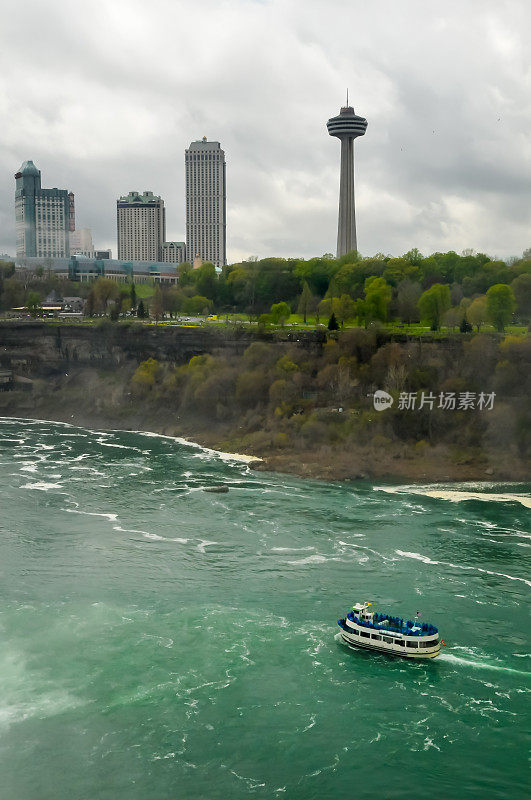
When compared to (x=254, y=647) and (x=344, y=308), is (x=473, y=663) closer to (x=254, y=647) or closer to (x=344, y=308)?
(x=254, y=647)

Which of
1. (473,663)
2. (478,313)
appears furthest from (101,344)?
(473,663)

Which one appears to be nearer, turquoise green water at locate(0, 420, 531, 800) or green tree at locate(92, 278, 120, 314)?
turquoise green water at locate(0, 420, 531, 800)

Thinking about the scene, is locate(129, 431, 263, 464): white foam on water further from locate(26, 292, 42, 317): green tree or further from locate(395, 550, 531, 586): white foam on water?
locate(26, 292, 42, 317): green tree

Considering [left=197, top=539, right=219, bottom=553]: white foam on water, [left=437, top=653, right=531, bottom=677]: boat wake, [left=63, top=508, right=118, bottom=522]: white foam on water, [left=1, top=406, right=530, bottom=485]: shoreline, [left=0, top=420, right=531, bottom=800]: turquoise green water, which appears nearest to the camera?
[left=0, top=420, right=531, bottom=800]: turquoise green water

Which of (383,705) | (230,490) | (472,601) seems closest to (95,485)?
(230,490)

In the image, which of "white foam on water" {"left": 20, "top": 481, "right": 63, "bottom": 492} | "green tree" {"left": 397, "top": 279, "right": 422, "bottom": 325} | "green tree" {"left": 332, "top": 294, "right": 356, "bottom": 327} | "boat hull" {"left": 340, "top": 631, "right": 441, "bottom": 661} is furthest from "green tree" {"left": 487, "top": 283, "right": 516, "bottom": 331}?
"boat hull" {"left": 340, "top": 631, "right": 441, "bottom": 661}

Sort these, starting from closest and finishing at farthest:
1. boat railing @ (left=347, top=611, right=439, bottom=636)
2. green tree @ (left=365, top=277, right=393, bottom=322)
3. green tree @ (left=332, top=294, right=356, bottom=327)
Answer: boat railing @ (left=347, top=611, right=439, bottom=636) → green tree @ (left=365, top=277, right=393, bottom=322) → green tree @ (left=332, top=294, right=356, bottom=327)

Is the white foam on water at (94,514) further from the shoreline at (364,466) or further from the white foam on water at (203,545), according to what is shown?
the shoreline at (364,466)
